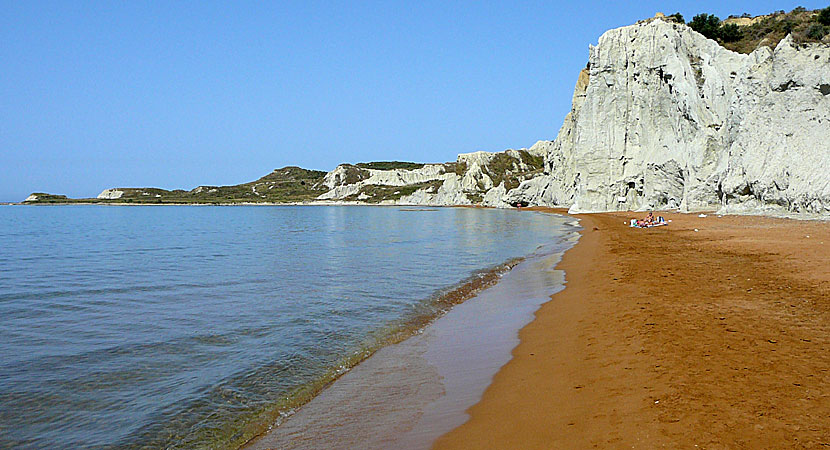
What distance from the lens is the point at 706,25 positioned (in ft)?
191

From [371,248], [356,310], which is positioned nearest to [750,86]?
[371,248]

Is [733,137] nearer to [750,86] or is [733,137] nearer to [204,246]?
[750,86]

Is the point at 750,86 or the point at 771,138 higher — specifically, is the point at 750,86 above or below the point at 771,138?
above

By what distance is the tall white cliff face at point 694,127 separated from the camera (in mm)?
26000

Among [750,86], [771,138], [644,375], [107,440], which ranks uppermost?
[750,86]

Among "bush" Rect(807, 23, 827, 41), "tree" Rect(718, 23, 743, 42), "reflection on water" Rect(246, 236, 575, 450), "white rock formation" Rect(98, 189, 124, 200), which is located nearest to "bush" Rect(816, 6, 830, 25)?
"bush" Rect(807, 23, 827, 41)

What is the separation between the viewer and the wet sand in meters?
3.98

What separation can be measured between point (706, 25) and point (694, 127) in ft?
82.0

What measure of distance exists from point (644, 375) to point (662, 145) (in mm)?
44436

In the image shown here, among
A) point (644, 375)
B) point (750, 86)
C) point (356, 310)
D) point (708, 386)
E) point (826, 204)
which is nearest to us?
point (708, 386)

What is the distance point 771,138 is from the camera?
27.6 meters

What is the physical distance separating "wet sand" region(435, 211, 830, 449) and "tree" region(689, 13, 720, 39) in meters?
55.8

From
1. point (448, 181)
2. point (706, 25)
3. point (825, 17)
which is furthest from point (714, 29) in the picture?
point (448, 181)

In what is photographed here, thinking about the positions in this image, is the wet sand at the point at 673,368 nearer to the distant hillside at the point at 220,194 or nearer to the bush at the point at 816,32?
the bush at the point at 816,32
